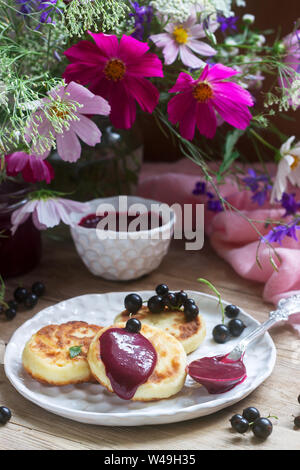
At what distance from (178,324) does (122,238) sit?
9.8 inches

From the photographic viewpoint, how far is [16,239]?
1271 millimetres

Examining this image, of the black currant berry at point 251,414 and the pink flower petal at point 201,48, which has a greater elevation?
the pink flower petal at point 201,48

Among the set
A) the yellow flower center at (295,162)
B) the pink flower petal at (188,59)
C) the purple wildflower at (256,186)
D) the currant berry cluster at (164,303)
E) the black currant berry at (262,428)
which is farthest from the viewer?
the purple wildflower at (256,186)

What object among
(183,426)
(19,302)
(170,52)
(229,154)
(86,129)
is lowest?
(19,302)

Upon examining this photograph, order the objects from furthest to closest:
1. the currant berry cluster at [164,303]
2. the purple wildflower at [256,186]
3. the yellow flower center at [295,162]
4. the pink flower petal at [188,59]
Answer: the purple wildflower at [256,186]
the yellow flower center at [295,162]
the pink flower petal at [188,59]
the currant berry cluster at [164,303]

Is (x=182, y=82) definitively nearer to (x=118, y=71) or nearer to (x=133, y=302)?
(x=118, y=71)

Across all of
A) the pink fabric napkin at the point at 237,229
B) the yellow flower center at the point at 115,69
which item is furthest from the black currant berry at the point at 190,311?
the yellow flower center at the point at 115,69

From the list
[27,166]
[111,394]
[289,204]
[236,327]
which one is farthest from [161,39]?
[111,394]

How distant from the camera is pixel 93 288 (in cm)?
128

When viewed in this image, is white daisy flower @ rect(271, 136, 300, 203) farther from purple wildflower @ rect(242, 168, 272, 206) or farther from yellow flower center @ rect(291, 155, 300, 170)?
purple wildflower @ rect(242, 168, 272, 206)

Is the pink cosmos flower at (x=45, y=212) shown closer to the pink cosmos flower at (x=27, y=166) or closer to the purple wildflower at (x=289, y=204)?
the pink cosmos flower at (x=27, y=166)

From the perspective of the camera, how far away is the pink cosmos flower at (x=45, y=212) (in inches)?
45.9

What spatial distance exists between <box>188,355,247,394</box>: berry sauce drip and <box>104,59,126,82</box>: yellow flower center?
0.51m

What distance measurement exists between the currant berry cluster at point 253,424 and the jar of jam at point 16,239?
572 mm
